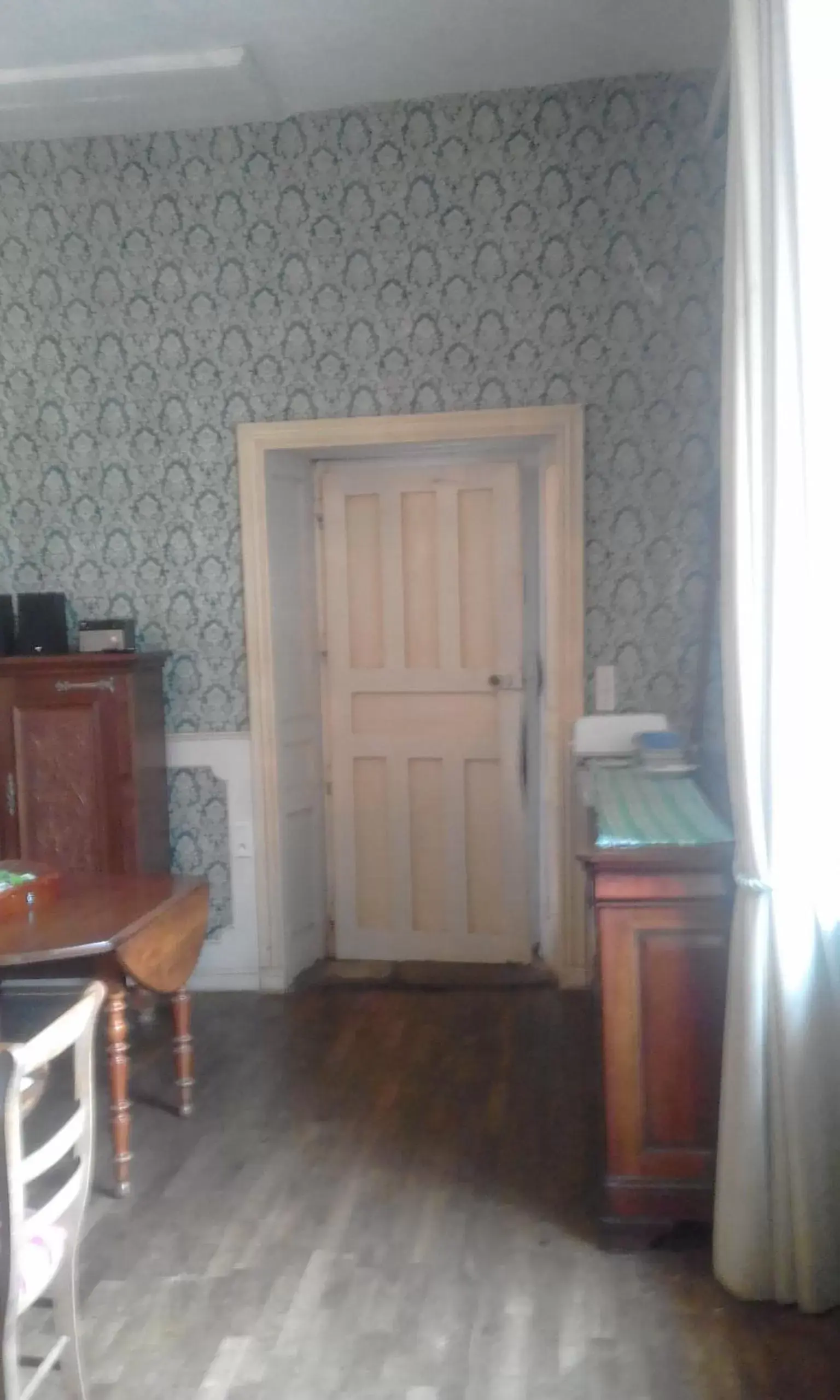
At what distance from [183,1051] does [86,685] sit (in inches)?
51.7

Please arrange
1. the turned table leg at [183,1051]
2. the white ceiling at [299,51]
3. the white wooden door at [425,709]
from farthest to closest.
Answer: the white wooden door at [425,709] < the white ceiling at [299,51] < the turned table leg at [183,1051]

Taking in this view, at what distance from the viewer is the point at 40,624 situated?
3.90 meters

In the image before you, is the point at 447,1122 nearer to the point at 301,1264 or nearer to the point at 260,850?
the point at 301,1264

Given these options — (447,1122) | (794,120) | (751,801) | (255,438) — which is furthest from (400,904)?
(794,120)

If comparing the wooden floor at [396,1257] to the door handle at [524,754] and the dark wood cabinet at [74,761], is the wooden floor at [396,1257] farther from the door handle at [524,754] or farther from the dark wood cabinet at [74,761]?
the door handle at [524,754]

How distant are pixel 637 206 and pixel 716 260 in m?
0.33

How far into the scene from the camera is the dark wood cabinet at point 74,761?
372 cm

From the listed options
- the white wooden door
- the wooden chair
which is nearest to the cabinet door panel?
the white wooden door

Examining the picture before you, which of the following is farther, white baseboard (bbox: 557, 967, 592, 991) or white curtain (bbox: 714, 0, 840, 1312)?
white baseboard (bbox: 557, 967, 592, 991)

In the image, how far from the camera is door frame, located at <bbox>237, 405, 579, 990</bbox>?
3.80m

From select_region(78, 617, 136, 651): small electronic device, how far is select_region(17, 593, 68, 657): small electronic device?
0.08 meters

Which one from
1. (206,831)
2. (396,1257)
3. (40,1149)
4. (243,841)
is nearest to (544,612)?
(243,841)

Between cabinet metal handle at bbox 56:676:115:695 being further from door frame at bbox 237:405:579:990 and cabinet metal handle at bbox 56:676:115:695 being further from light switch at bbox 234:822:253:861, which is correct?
light switch at bbox 234:822:253:861

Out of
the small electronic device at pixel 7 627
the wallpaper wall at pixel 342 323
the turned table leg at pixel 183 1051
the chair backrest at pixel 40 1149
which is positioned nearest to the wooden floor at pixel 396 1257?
the turned table leg at pixel 183 1051
